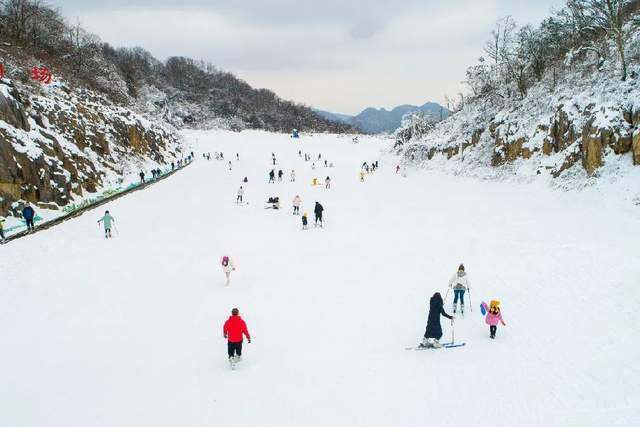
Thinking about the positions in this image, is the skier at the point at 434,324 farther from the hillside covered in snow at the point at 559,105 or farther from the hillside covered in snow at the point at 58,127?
the hillside covered in snow at the point at 58,127

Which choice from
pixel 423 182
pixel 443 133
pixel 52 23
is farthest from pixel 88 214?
pixel 52 23

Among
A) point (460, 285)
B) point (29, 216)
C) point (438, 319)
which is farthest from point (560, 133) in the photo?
point (29, 216)

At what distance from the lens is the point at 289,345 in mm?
8945

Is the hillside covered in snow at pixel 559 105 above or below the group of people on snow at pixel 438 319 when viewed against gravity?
above

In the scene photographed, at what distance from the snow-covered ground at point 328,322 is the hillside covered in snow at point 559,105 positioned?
2.86m

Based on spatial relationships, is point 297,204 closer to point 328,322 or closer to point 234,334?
point 328,322

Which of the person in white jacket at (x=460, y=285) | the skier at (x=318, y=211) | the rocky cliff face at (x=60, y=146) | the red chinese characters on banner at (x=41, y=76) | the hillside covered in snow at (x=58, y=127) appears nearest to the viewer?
the person in white jacket at (x=460, y=285)

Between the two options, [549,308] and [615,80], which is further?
[615,80]

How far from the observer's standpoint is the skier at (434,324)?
8.38 m

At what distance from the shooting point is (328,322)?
10.0 metres

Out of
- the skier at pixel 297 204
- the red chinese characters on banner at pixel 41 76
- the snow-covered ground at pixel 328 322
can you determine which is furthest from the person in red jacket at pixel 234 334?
the red chinese characters on banner at pixel 41 76

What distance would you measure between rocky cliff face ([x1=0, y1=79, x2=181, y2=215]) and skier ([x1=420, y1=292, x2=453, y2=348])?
64.7ft

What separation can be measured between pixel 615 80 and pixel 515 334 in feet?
65.5

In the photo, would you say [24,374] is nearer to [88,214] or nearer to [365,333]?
[365,333]
